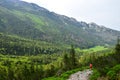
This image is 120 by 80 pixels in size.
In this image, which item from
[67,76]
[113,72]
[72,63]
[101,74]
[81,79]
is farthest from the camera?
[72,63]

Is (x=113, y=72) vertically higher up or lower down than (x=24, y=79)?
higher up

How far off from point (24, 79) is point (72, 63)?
23685 millimetres

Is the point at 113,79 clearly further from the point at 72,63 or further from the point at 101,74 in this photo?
the point at 72,63

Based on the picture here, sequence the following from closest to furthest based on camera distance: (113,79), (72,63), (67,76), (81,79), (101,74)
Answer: (113,79), (101,74), (81,79), (67,76), (72,63)

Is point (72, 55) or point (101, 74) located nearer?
point (101, 74)

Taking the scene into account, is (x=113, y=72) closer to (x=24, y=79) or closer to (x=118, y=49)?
(x=118, y=49)

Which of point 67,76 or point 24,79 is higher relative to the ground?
point 67,76

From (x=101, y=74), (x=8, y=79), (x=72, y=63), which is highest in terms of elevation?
(x=101, y=74)

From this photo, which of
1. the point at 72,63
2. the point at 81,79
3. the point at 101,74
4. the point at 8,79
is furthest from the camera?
the point at 8,79

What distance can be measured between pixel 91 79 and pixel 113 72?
6.46 meters

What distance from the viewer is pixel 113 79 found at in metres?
40.8

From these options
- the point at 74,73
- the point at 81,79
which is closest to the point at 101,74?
the point at 81,79

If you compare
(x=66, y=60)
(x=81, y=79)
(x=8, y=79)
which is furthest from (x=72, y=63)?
(x=81, y=79)

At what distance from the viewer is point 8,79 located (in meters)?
149
